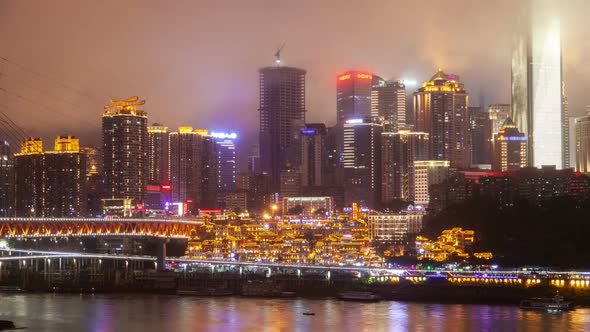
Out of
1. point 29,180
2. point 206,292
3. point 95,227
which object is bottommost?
point 206,292

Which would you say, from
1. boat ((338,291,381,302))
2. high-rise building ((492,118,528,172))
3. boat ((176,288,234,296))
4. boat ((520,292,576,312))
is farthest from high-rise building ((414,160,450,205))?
boat ((520,292,576,312))

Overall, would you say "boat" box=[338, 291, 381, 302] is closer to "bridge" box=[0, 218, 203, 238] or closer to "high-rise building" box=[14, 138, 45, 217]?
"bridge" box=[0, 218, 203, 238]

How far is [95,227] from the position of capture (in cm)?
7319

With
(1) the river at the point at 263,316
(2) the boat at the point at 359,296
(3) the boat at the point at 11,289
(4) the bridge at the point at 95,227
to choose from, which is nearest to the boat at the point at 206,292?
(1) the river at the point at 263,316

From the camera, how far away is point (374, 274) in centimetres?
5909

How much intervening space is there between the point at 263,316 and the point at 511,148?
60.9 metres

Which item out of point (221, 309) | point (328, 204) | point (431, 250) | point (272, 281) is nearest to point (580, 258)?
point (431, 250)

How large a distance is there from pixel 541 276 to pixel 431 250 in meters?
12.5

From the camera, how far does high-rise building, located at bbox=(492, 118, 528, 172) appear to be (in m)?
100

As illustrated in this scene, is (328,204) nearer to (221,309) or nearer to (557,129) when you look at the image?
(557,129)

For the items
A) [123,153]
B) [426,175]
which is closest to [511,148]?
[426,175]

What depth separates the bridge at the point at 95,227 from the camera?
66.0 m

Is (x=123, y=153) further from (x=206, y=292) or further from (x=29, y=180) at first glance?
(x=206, y=292)

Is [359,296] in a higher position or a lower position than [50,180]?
lower
